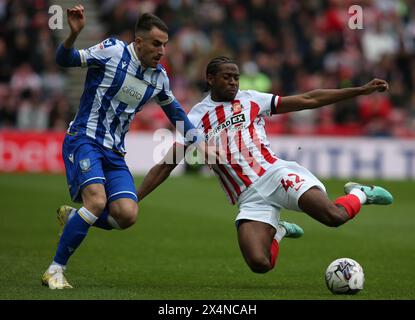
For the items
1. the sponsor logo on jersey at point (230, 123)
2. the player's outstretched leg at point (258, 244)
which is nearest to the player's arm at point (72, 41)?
the sponsor logo on jersey at point (230, 123)

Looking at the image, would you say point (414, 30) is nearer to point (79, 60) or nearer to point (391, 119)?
point (391, 119)

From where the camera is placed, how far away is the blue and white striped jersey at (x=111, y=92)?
8.80 metres

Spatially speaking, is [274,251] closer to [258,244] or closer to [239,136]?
[258,244]

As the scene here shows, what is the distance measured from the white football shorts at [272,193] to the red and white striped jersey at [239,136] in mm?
81

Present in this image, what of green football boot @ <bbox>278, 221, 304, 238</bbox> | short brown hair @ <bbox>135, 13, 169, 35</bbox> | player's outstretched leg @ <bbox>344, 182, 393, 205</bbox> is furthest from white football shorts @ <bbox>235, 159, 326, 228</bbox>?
short brown hair @ <bbox>135, 13, 169, 35</bbox>

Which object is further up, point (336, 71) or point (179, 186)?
point (336, 71)

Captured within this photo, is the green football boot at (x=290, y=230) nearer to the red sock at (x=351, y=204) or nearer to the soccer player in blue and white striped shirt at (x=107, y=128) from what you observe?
the red sock at (x=351, y=204)

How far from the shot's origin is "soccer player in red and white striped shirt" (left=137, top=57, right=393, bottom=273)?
901 cm

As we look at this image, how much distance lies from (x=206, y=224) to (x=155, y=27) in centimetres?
646

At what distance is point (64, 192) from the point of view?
18688mm

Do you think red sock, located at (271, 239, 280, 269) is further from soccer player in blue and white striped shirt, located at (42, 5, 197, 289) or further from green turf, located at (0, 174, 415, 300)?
soccer player in blue and white striped shirt, located at (42, 5, 197, 289)

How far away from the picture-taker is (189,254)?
37.9ft

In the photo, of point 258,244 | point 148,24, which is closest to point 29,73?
point 148,24
